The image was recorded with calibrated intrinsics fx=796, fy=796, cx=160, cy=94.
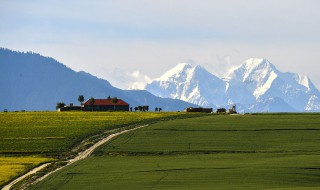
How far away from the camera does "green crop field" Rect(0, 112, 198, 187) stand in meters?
126

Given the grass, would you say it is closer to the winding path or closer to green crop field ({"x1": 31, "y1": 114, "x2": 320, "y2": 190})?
the winding path

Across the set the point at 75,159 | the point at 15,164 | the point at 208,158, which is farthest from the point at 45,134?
the point at 208,158

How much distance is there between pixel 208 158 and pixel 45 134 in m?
48.9

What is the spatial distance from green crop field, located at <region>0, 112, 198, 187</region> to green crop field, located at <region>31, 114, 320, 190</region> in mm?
8228

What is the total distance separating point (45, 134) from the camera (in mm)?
158875

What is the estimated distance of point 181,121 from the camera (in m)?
176

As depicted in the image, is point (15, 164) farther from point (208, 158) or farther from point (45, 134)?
point (45, 134)

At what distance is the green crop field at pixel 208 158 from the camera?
310 ft

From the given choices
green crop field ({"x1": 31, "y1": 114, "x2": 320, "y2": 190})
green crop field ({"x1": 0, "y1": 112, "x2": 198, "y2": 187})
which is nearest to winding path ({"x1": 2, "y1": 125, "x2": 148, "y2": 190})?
green crop field ({"x1": 0, "y1": 112, "x2": 198, "y2": 187})

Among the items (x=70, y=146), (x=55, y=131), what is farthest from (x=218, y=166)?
(x=55, y=131)

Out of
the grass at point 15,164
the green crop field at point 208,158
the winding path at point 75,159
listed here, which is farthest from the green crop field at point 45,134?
the green crop field at point 208,158

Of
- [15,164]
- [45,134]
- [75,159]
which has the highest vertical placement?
[45,134]

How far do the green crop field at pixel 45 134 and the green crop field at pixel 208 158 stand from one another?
324 inches

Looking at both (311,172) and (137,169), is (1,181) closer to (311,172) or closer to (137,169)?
(137,169)
